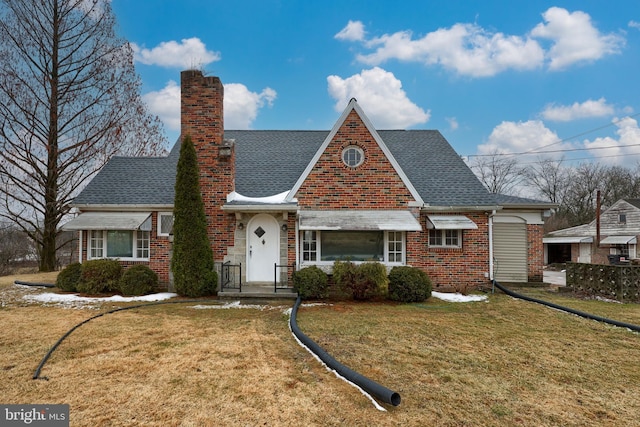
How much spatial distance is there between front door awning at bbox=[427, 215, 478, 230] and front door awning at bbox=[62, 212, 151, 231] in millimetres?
9403

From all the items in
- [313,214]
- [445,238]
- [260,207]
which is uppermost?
[260,207]

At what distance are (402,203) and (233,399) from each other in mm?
8465

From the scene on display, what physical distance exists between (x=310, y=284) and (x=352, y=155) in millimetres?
4319

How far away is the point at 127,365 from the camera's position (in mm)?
5062

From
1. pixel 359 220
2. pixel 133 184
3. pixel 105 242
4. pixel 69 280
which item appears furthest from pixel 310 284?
pixel 69 280

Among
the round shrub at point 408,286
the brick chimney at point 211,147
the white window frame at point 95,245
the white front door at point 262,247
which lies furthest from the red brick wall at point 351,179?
the white window frame at point 95,245

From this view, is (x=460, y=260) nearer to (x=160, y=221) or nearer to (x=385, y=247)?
(x=385, y=247)

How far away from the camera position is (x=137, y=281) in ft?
35.4

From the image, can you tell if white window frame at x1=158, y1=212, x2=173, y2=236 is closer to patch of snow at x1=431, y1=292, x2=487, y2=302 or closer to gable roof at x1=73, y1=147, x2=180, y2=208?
gable roof at x1=73, y1=147, x2=180, y2=208

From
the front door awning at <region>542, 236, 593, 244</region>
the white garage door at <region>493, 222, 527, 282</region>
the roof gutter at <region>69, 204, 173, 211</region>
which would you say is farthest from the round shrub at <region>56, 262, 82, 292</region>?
the front door awning at <region>542, 236, 593, 244</region>

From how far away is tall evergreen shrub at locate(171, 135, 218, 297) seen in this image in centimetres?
1048

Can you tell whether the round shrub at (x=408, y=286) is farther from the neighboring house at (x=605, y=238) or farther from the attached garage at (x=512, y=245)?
the neighboring house at (x=605, y=238)

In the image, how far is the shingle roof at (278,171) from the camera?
1223 cm

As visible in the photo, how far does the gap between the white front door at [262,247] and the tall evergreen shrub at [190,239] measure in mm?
1203
